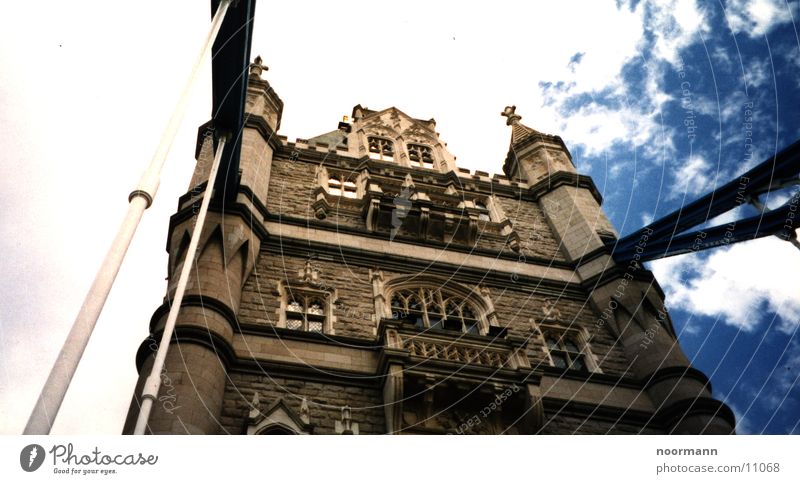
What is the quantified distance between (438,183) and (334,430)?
1196 centimetres

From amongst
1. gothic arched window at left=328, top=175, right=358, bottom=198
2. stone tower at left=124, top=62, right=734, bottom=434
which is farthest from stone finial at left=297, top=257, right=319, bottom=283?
gothic arched window at left=328, top=175, right=358, bottom=198

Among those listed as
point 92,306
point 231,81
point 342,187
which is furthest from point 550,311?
point 92,306

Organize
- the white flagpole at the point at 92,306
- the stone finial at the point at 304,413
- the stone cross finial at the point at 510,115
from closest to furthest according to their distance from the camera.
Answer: the white flagpole at the point at 92,306
the stone finial at the point at 304,413
the stone cross finial at the point at 510,115

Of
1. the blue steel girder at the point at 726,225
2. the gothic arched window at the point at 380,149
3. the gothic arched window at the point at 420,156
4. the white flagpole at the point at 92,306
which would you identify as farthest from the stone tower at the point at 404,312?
the white flagpole at the point at 92,306

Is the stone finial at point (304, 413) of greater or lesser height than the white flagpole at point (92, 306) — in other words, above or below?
above

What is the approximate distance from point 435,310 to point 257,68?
11778mm

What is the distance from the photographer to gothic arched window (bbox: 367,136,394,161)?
79.5 ft

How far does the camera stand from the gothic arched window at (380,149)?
2422 centimetres

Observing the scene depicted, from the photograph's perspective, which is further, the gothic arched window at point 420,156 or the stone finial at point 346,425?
the gothic arched window at point 420,156

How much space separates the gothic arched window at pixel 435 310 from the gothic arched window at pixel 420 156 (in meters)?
8.82

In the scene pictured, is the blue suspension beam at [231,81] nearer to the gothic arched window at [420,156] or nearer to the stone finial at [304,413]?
the stone finial at [304,413]

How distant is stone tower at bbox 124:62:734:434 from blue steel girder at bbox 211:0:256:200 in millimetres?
843

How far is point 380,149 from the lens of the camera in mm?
24578

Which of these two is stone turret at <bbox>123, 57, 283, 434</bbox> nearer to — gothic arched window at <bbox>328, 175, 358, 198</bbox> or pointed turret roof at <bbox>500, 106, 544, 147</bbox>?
gothic arched window at <bbox>328, 175, 358, 198</bbox>
